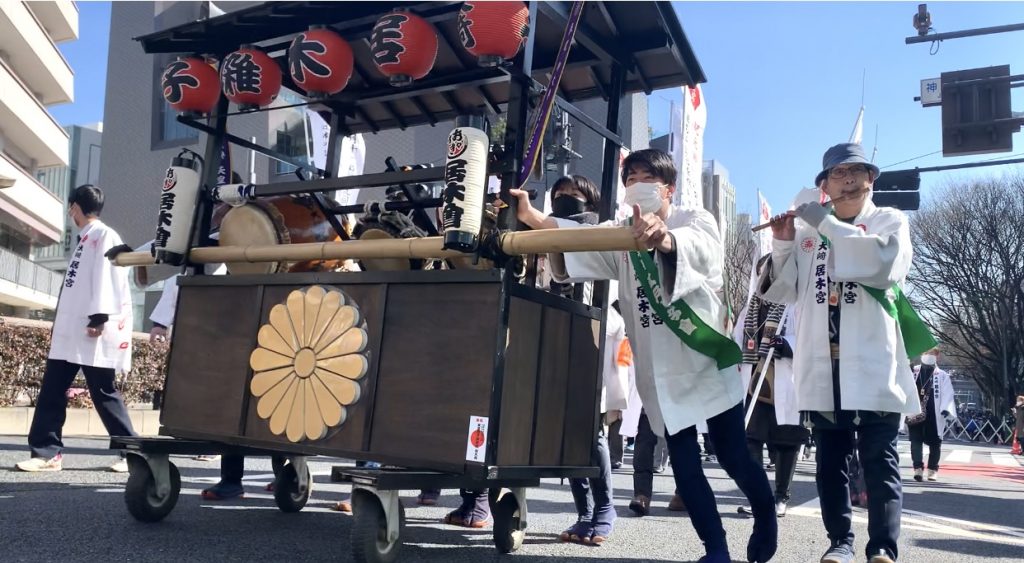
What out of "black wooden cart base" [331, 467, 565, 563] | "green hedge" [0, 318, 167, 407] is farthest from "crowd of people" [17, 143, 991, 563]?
"green hedge" [0, 318, 167, 407]

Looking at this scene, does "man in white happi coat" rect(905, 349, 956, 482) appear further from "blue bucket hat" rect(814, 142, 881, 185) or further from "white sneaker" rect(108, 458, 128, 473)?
"white sneaker" rect(108, 458, 128, 473)

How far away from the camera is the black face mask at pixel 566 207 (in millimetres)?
4410

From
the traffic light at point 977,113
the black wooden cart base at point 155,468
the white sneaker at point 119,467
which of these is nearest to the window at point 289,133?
the traffic light at point 977,113

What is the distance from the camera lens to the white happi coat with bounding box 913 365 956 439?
11078 millimetres

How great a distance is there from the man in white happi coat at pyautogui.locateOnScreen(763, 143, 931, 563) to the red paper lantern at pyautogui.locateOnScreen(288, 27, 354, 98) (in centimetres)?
245

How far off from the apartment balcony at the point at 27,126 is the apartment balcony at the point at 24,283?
371cm

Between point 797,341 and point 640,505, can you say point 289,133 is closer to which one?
point 640,505

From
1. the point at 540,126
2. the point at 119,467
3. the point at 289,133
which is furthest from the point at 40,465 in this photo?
the point at 289,133

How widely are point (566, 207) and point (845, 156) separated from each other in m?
1.42

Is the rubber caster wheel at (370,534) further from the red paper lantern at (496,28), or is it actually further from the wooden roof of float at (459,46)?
the wooden roof of float at (459,46)

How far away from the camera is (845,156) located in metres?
3.73

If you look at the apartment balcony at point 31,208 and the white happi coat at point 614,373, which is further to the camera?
the apartment balcony at point 31,208

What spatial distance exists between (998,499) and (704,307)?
6890 millimetres

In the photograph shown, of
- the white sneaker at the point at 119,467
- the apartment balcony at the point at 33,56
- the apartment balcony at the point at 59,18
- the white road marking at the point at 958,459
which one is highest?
the apartment balcony at the point at 59,18
